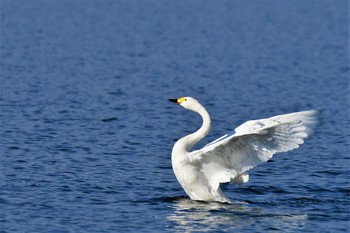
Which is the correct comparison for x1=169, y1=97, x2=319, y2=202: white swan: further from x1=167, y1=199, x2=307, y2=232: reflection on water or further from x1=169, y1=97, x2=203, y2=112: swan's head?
x1=167, y1=199, x2=307, y2=232: reflection on water

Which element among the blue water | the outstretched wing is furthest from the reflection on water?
the outstretched wing

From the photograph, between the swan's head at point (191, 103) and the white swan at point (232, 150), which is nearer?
the white swan at point (232, 150)

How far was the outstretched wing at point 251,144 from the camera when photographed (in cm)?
1583

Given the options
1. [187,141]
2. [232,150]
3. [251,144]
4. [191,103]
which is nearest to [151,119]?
[191,103]

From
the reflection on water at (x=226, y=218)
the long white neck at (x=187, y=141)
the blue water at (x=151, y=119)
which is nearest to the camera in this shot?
the reflection on water at (x=226, y=218)

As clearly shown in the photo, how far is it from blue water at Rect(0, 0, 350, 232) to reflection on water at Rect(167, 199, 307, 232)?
0.06 ft

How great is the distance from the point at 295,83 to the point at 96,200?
666 inches

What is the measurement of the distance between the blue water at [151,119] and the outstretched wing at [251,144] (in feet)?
1.97

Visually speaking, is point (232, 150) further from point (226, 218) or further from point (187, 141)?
point (226, 218)

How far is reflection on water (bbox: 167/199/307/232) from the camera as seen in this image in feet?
49.2

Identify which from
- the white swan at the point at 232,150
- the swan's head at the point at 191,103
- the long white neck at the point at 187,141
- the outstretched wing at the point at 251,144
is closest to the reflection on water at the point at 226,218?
the white swan at the point at 232,150

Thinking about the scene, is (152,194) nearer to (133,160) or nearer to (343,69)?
(133,160)

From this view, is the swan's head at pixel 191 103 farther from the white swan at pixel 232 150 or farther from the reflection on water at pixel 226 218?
the reflection on water at pixel 226 218

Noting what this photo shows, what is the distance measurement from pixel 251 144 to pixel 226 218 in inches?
53.5
